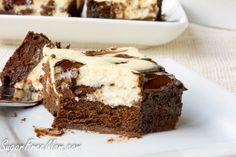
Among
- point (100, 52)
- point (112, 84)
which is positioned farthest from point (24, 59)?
point (112, 84)

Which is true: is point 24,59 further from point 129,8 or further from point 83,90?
point 129,8

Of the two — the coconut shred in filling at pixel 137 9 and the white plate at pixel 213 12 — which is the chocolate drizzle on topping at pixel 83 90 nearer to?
the coconut shred in filling at pixel 137 9

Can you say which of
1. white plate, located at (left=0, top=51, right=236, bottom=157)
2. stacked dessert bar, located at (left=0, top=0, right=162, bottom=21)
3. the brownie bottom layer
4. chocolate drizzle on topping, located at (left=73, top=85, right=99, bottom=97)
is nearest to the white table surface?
stacked dessert bar, located at (left=0, top=0, right=162, bottom=21)

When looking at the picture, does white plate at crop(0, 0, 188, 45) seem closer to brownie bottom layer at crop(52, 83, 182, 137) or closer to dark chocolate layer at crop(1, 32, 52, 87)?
dark chocolate layer at crop(1, 32, 52, 87)

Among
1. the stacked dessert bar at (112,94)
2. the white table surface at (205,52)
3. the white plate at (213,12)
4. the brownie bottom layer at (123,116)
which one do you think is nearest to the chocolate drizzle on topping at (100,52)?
the stacked dessert bar at (112,94)

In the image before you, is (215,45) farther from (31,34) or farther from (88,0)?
(31,34)

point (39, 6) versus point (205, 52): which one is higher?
point (39, 6)
